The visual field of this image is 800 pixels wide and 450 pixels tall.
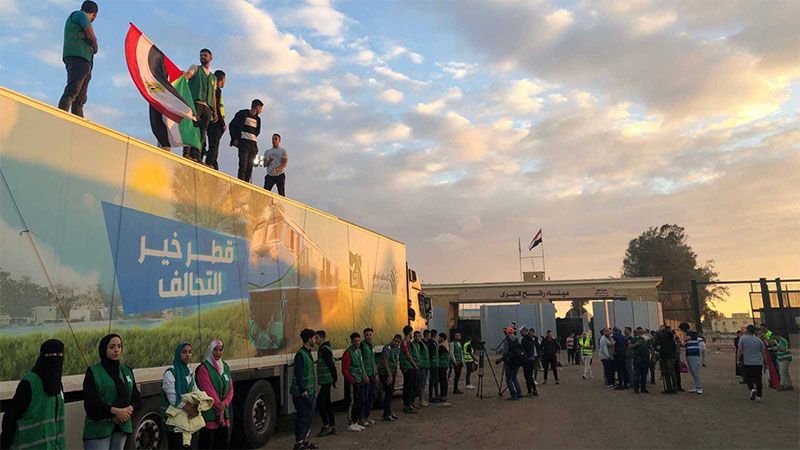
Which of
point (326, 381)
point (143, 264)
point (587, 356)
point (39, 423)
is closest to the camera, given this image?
point (39, 423)

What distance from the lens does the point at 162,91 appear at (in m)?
8.63

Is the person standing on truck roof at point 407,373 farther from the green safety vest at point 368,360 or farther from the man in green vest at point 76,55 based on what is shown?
the man in green vest at point 76,55

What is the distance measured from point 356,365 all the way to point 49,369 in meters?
6.04

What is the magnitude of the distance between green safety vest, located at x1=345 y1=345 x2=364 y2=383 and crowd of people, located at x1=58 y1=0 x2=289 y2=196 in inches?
163

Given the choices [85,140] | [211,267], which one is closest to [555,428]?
[211,267]

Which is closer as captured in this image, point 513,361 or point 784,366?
point 513,361

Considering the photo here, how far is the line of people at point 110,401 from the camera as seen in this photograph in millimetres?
4246

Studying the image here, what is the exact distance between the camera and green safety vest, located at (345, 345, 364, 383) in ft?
32.4

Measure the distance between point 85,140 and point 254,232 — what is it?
126 inches

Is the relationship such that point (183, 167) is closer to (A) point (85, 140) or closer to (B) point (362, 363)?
(A) point (85, 140)

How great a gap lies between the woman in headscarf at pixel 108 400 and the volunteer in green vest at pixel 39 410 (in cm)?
26

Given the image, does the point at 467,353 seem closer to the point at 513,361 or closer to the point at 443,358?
the point at 443,358

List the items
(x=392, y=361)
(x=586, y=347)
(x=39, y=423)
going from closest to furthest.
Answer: (x=39, y=423) → (x=392, y=361) → (x=586, y=347)

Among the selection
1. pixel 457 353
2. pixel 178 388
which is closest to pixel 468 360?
pixel 457 353
